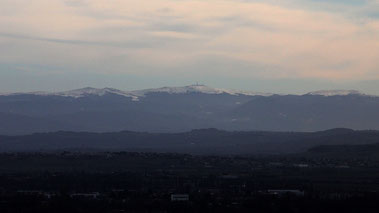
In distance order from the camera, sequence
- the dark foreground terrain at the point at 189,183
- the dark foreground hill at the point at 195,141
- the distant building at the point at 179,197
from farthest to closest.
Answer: the dark foreground hill at the point at 195,141 < the distant building at the point at 179,197 < the dark foreground terrain at the point at 189,183

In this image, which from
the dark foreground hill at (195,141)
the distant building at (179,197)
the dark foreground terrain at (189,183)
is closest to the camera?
the dark foreground terrain at (189,183)

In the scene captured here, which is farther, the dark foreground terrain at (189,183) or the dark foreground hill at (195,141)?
the dark foreground hill at (195,141)

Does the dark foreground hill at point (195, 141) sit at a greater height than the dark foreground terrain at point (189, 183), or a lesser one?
greater

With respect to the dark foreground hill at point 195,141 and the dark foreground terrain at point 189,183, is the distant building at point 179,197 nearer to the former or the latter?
the dark foreground terrain at point 189,183

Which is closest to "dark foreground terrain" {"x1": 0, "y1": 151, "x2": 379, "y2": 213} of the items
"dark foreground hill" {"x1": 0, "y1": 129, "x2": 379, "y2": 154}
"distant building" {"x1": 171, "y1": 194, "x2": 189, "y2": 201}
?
"distant building" {"x1": 171, "y1": 194, "x2": 189, "y2": 201}

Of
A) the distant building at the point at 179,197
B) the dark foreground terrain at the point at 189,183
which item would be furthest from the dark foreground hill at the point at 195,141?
the distant building at the point at 179,197

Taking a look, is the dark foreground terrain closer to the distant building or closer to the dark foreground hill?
the distant building

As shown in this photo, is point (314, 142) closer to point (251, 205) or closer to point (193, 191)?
point (193, 191)
